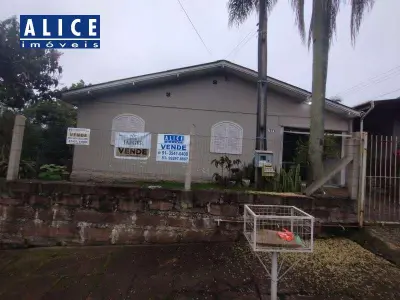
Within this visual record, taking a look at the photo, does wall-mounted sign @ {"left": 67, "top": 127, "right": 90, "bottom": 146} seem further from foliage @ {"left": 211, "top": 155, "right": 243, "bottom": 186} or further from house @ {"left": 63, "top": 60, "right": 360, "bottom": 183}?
foliage @ {"left": 211, "top": 155, "right": 243, "bottom": 186}

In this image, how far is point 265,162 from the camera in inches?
291

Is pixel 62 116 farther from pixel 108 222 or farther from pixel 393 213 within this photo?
pixel 393 213

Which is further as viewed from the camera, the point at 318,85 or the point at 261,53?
the point at 261,53

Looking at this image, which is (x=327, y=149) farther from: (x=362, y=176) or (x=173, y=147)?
(x=173, y=147)

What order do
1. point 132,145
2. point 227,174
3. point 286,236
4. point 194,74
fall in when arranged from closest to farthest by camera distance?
1. point 286,236
2. point 132,145
3. point 227,174
4. point 194,74

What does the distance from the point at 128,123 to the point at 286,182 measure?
565 cm

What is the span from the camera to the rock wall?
596 centimetres

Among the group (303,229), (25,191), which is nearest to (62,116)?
(25,191)

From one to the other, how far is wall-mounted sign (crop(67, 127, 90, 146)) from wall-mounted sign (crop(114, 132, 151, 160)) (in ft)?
2.22

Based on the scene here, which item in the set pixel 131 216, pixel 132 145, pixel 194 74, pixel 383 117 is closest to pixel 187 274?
pixel 131 216

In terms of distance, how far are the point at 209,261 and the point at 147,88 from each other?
22.5 feet

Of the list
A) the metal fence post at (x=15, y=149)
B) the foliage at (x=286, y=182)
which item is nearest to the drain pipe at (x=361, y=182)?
the foliage at (x=286, y=182)

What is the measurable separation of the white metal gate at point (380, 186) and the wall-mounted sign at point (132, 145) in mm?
4759

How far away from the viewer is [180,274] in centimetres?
459
